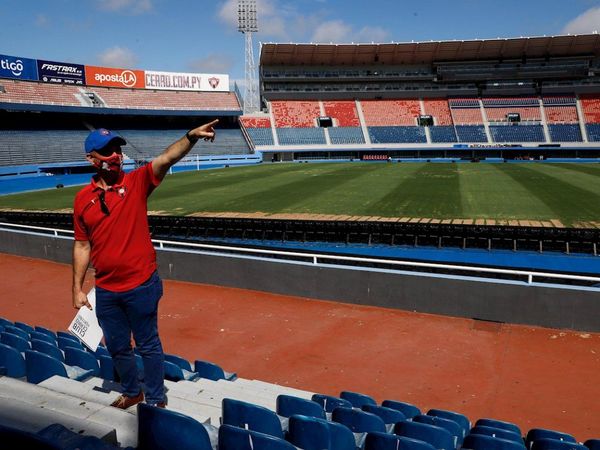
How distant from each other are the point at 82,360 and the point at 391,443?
10.6ft

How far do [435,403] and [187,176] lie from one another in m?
36.2

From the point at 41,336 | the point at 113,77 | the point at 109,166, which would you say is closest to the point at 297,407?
the point at 109,166

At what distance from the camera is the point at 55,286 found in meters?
11.0

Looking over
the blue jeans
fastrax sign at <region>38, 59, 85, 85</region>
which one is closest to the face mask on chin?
the blue jeans

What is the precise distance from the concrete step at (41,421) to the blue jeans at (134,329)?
2.16 ft

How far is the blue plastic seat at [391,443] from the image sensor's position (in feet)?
8.32

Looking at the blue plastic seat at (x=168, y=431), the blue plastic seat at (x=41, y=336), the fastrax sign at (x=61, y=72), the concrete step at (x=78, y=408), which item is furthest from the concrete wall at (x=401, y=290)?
the fastrax sign at (x=61, y=72)

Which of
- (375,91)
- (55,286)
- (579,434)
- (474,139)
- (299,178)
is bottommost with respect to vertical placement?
(579,434)

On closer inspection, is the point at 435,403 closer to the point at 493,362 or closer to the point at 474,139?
the point at 493,362

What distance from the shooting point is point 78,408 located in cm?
277

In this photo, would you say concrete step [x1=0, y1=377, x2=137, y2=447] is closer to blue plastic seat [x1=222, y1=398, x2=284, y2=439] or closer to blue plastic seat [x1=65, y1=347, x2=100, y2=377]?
blue plastic seat [x1=222, y1=398, x2=284, y2=439]

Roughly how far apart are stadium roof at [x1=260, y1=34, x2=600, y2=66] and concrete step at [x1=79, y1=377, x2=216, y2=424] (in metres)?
63.7

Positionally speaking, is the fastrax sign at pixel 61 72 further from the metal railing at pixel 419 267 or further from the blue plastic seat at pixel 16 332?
the blue plastic seat at pixel 16 332

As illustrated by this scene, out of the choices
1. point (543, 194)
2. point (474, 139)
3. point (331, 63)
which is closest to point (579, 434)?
point (543, 194)
